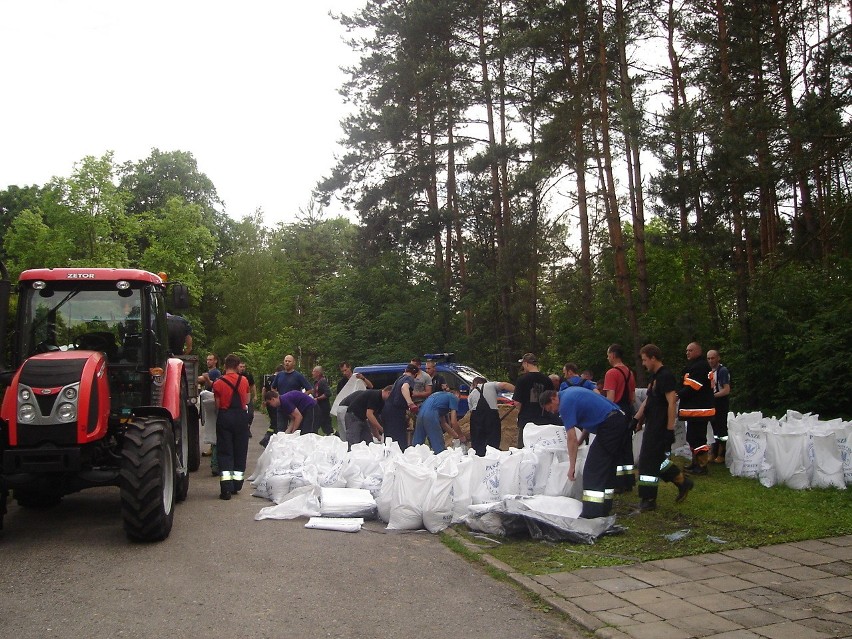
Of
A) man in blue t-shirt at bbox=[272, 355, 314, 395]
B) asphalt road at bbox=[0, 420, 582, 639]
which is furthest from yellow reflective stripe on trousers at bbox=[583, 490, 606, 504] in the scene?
man in blue t-shirt at bbox=[272, 355, 314, 395]

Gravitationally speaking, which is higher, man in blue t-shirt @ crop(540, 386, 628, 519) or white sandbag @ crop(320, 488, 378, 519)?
man in blue t-shirt @ crop(540, 386, 628, 519)

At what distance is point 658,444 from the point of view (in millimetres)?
8938

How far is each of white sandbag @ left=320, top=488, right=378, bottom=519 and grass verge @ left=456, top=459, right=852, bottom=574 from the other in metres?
1.16

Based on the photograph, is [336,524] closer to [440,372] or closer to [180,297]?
[180,297]

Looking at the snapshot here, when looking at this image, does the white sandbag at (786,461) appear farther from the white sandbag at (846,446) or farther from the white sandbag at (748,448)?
the white sandbag at (846,446)

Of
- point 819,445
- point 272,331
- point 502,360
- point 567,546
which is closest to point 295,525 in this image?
point 567,546

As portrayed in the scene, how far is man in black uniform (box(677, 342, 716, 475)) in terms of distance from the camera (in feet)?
35.8

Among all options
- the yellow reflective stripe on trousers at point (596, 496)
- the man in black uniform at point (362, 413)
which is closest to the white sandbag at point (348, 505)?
the yellow reflective stripe on trousers at point (596, 496)

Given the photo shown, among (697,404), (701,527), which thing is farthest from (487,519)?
(697,404)

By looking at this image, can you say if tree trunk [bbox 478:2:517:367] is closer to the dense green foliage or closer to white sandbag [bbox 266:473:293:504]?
the dense green foliage

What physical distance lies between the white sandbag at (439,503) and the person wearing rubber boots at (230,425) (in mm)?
3018

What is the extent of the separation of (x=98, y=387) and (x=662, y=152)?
39.7 ft

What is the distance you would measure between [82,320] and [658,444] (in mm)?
6351

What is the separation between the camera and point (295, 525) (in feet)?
28.7
